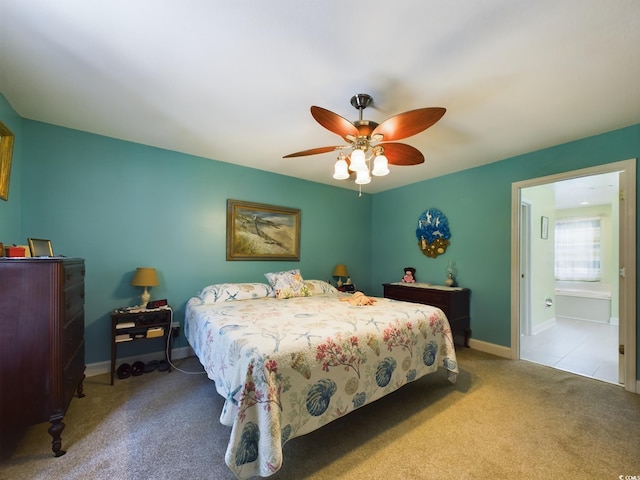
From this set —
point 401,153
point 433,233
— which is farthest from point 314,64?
point 433,233

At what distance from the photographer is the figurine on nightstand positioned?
4238 mm

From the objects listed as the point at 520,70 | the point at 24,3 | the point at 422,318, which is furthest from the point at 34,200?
the point at 520,70

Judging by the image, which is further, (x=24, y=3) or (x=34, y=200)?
(x=34, y=200)

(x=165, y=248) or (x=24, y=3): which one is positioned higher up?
(x=24, y=3)

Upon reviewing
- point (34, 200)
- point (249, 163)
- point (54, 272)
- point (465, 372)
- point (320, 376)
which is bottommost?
point (465, 372)

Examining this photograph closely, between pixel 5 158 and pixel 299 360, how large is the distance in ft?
8.75

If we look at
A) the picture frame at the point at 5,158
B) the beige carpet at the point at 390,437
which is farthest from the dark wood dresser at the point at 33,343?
the picture frame at the point at 5,158

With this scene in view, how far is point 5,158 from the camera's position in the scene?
2059 mm

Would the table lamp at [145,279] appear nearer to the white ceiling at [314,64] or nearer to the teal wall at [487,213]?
the white ceiling at [314,64]

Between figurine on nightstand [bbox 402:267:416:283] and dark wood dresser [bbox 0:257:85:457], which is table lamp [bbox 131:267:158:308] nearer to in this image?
dark wood dresser [bbox 0:257:85:457]

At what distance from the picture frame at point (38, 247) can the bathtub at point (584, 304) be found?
7.92 meters

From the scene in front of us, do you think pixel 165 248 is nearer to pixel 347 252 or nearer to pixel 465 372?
pixel 347 252

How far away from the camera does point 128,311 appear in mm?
2689

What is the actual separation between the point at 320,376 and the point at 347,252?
10.6 ft
